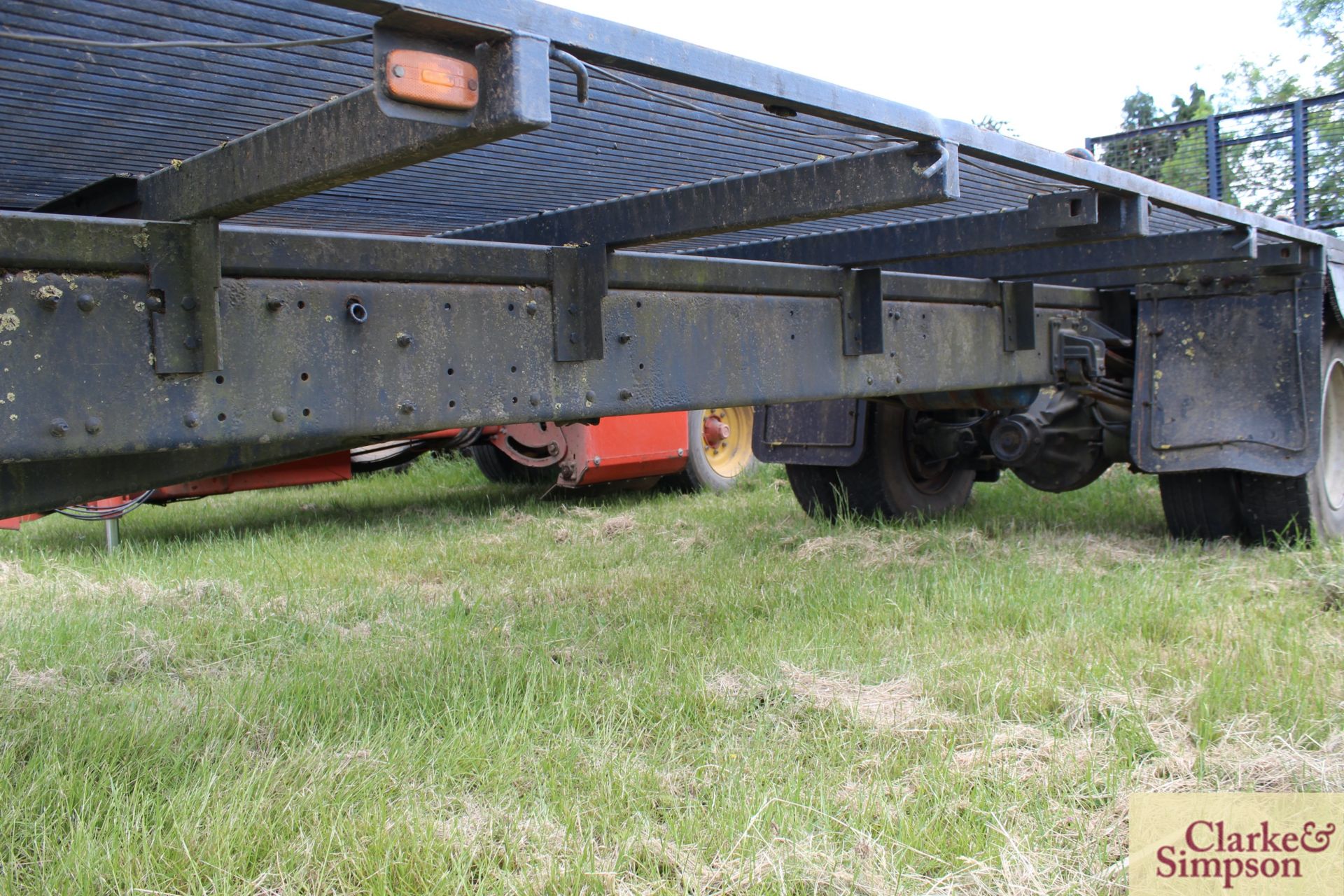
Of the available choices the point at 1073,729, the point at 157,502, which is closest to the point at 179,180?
the point at 1073,729

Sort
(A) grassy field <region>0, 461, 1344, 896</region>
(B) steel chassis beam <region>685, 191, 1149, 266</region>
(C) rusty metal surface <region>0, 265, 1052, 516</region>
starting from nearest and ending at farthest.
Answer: (C) rusty metal surface <region>0, 265, 1052, 516</region> → (A) grassy field <region>0, 461, 1344, 896</region> → (B) steel chassis beam <region>685, 191, 1149, 266</region>

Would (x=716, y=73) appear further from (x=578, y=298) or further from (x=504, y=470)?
(x=504, y=470)

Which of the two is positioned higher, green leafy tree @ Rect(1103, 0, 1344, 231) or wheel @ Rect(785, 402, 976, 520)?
green leafy tree @ Rect(1103, 0, 1344, 231)

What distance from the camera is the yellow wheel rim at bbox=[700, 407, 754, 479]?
24.9 feet

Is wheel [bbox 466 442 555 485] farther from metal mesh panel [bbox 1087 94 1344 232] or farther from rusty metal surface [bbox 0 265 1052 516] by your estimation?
rusty metal surface [bbox 0 265 1052 516]

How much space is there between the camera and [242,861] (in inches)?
72.5

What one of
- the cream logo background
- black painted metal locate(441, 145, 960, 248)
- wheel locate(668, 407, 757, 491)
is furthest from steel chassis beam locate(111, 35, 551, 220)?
wheel locate(668, 407, 757, 491)

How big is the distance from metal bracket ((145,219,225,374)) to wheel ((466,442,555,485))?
6.05 m

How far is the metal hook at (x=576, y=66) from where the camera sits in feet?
5.39

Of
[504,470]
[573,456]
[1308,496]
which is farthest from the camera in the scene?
[504,470]

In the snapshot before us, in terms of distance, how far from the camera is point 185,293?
1.86m

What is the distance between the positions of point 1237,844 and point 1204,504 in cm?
270

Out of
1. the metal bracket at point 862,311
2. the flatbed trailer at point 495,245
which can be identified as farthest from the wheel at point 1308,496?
the metal bracket at point 862,311

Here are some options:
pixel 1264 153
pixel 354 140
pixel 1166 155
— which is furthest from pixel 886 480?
pixel 354 140
